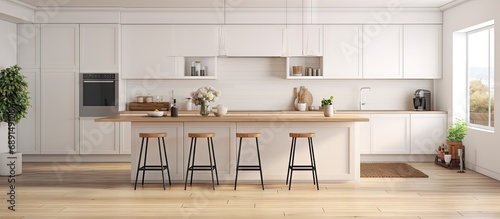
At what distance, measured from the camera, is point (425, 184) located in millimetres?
7355

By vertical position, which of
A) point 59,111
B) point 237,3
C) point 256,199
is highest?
point 237,3

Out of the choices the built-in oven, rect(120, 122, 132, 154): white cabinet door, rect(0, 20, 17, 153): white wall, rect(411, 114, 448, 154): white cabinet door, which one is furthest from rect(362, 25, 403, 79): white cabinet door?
rect(0, 20, 17, 153): white wall

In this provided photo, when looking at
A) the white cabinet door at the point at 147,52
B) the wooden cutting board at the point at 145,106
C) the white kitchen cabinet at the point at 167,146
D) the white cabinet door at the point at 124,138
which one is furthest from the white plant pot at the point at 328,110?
the white cabinet door at the point at 124,138

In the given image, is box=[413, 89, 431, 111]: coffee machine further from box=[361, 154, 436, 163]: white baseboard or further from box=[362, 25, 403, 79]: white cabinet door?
box=[361, 154, 436, 163]: white baseboard

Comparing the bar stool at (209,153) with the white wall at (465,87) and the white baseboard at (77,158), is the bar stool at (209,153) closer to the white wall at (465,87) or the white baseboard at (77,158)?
the white baseboard at (77,158)

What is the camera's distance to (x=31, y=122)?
9633 millimetres

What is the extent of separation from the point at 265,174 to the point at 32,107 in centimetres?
445

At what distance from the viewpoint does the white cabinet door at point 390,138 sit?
9.57 m

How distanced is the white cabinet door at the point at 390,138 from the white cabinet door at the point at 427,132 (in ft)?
0.37

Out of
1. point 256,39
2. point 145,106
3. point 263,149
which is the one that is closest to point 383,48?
point 256,39

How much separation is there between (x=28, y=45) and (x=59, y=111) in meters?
1.19

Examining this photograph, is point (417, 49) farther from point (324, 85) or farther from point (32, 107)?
point (32, 107)

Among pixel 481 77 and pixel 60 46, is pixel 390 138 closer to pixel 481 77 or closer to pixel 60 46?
pixel 481 77

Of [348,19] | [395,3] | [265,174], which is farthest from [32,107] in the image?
[395,3]
